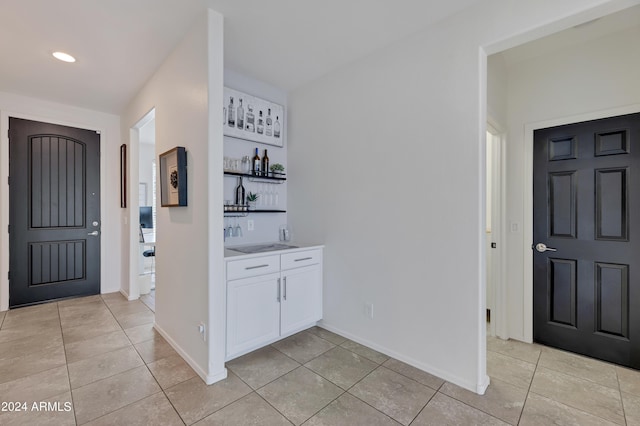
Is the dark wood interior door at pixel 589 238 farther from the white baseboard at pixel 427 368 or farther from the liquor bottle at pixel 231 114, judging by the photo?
the liquor bottle at pixel 231 114

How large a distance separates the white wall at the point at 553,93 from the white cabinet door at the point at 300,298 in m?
1.89

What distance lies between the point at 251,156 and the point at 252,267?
1297 millimetres

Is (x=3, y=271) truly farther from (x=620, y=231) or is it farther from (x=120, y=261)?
(x=620, y=231)

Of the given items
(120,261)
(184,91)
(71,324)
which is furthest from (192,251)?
(120,261)

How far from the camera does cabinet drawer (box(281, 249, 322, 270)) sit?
2.68 meters

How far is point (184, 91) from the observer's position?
2389 millimetres

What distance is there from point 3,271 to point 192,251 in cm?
316

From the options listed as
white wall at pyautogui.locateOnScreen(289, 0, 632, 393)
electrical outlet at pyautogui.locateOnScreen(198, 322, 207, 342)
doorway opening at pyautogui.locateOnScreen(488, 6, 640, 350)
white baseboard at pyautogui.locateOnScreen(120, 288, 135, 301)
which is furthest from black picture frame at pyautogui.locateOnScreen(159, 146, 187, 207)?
doorway opening at pyautogui.locateOnScreen(488, 6, 640, 350)

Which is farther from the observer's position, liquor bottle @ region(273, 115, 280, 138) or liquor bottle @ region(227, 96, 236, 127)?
liquor bottle @ region(273, 115, 280, 138)

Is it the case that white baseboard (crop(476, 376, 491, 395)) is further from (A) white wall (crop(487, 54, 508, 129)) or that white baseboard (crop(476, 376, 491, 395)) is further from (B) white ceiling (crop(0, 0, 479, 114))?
(B) white ceiling (crop(0, 0, 479, 114))

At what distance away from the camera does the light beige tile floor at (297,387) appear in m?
1.73

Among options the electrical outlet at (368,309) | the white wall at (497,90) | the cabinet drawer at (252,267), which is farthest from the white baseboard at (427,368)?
the white wall at (497,90)

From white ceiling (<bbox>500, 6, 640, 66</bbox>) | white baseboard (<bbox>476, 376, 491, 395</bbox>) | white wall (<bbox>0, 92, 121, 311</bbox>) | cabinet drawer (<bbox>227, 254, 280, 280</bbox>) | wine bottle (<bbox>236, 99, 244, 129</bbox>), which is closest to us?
white baseboard (<bbox>476, 376, 491, 395</bbox>)

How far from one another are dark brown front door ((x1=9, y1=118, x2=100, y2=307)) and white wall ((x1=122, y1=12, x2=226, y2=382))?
2.08m
